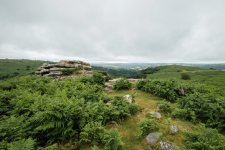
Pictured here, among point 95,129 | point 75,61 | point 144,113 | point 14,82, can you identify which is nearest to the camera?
point 95,129

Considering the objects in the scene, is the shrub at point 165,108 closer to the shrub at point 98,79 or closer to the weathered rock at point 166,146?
the weathered rock at point 166,146

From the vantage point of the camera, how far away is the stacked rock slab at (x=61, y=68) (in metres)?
36.2

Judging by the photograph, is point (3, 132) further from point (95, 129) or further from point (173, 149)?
point (173, 149)

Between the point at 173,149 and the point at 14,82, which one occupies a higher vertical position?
the point at 14,82

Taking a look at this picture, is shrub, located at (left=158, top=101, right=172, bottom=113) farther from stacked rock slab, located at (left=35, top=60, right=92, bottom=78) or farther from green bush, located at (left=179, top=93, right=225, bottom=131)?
stacked rock slab, located at (left=35, top=60, right=92, bottom=78)

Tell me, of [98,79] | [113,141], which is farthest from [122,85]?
[113,141]

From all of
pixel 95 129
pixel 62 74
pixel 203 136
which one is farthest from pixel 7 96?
pixel 62 74

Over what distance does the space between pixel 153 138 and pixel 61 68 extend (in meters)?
30.1

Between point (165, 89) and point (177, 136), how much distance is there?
9006mm

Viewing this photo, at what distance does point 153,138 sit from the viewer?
35.8 ft

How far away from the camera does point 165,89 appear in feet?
65.6

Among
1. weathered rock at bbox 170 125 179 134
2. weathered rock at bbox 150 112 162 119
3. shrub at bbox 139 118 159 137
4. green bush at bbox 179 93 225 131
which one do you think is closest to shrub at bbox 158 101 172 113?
weathered rock at bbox 150 112 162 119

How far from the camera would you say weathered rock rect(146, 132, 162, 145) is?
10676mm

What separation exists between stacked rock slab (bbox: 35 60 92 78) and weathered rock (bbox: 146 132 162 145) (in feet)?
86.5
